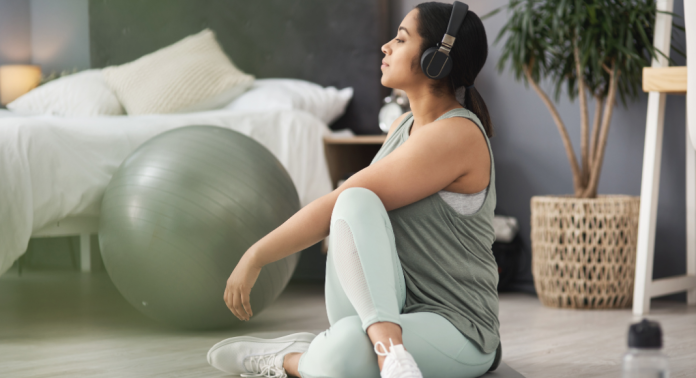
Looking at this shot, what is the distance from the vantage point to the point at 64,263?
260 centimetres

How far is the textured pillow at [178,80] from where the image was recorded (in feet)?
8.30

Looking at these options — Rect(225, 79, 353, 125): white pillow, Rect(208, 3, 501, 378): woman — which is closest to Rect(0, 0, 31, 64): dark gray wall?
Rect(225, 79, 353, 125): white pillow

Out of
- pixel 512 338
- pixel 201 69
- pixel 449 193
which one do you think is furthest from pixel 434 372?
pixel 201 69

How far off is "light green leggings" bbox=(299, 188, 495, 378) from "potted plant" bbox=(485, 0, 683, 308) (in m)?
1.23

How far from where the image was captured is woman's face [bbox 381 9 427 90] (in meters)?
1.21

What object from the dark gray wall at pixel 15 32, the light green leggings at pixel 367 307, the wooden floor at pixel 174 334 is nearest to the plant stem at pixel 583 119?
the wooden floor at pixel 174 334

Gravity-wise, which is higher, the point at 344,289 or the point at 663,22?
the point at 663,22

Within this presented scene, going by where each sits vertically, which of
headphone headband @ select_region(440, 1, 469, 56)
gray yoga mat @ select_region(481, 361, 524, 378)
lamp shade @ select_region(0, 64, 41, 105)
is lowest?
gray yoga mat @ select_region(481, 361, 524, 378)

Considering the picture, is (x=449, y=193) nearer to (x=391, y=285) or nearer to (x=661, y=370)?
(x=391, y=285)

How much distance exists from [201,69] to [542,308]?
155cm

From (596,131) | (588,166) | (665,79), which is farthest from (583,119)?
(665,79)

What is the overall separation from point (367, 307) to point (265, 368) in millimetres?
338

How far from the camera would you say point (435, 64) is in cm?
116

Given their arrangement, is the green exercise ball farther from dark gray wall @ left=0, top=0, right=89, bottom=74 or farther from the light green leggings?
dark gray wall @ left=0, top=0, right=89, bottom=74
